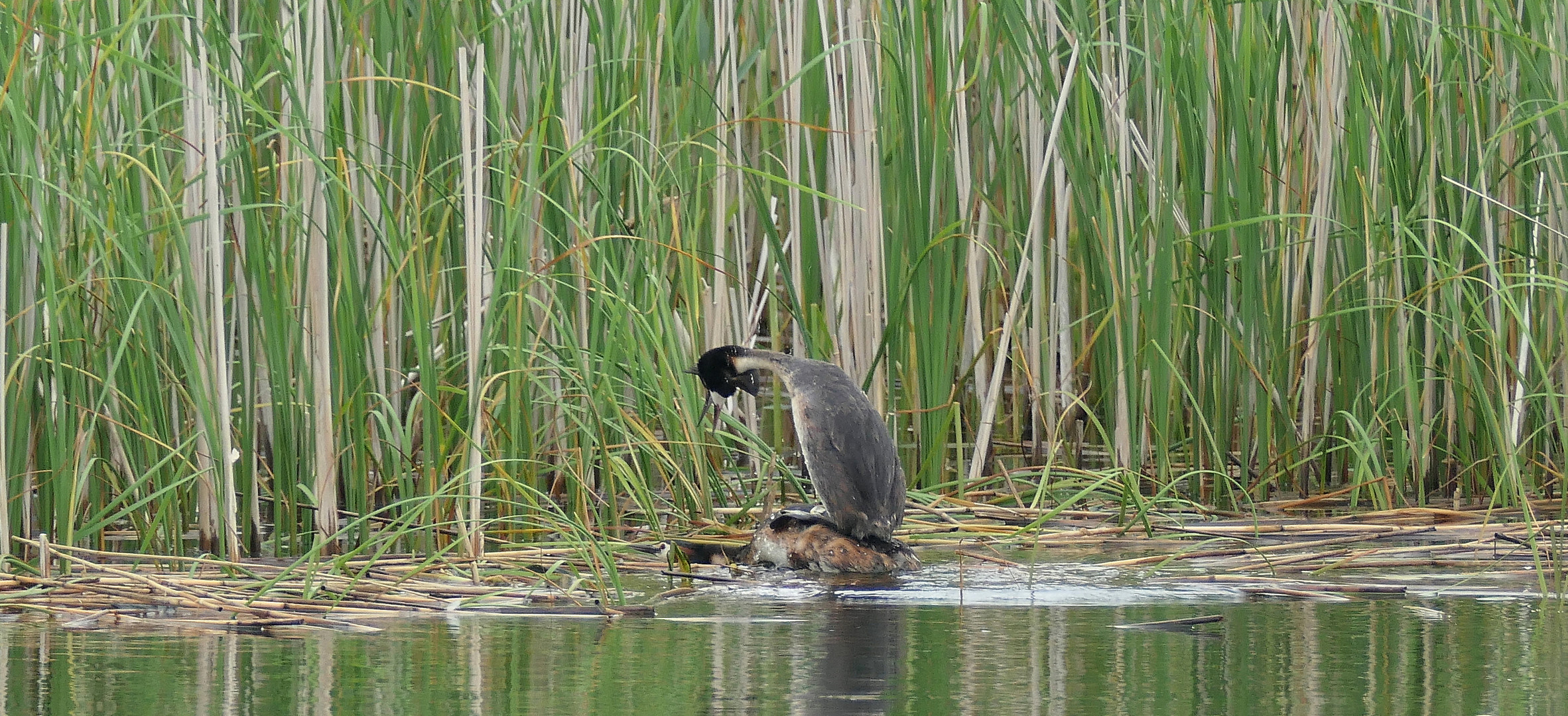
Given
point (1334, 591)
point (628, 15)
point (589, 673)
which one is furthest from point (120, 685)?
point (628, 15)

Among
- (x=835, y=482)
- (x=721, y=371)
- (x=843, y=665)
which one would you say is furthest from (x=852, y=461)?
(x=843, y=665)

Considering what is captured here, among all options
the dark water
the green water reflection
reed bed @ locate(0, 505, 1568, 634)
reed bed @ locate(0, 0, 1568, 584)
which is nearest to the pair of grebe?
reed bed @ locate(0, 505, 1568, 634)

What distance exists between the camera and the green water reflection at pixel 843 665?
2.89 meters

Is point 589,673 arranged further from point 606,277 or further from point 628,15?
point 628,15

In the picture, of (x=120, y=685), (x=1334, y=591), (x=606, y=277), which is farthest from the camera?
(x=606, y=277)

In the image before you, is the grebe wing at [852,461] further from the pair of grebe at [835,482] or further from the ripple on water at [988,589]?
the ripple on water at [988,589]

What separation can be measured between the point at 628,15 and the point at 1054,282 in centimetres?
174

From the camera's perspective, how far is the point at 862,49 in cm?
611

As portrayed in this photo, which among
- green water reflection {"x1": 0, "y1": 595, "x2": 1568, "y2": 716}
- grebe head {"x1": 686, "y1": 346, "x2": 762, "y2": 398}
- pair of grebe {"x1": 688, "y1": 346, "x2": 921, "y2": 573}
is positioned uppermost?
Answer: grebe head {"x1": 686, "y1": 346, "x2": 762, "y2": 398}

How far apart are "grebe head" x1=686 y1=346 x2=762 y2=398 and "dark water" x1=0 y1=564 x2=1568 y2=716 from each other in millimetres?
1100

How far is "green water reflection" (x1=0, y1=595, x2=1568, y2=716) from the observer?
2.89 meters

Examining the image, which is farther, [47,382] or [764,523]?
[764,523]

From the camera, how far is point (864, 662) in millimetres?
3338

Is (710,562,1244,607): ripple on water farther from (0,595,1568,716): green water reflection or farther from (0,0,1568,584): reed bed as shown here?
(0,0,1568,584): reed bed
